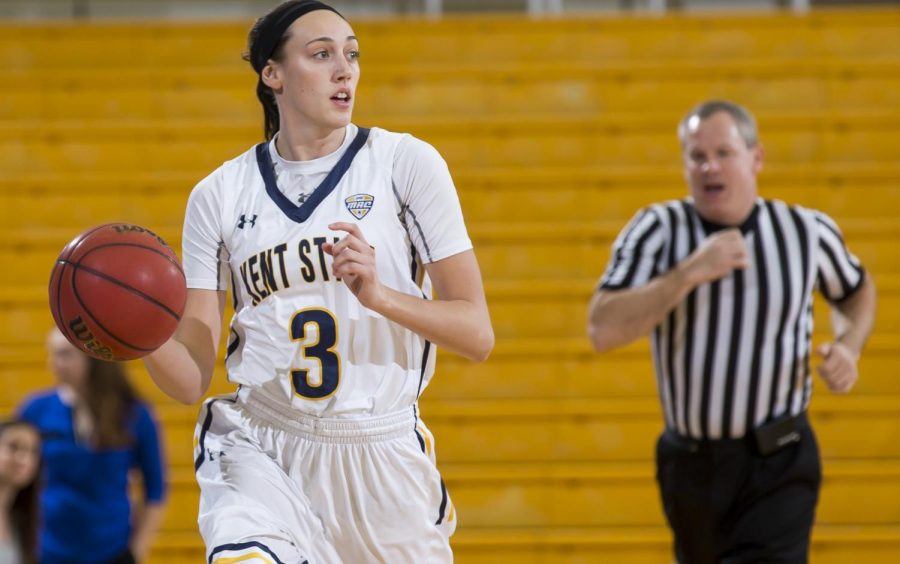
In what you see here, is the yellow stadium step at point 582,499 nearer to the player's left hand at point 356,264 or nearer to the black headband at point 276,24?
the black headband at point 276,24

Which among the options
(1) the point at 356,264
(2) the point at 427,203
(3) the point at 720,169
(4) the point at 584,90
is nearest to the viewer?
(1) the point at 356,264

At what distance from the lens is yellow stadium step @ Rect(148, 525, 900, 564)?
573cm

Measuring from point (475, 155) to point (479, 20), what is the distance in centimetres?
121

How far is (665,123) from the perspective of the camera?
7273 millimetres

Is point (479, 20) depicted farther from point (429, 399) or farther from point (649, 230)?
point (649, 230)

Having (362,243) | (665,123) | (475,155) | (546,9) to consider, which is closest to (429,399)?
(475,155)

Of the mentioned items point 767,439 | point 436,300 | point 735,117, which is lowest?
point 767,439

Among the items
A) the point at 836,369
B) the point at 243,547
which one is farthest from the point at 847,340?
the point at 243,547

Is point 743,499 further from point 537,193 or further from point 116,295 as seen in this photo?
point 537,193

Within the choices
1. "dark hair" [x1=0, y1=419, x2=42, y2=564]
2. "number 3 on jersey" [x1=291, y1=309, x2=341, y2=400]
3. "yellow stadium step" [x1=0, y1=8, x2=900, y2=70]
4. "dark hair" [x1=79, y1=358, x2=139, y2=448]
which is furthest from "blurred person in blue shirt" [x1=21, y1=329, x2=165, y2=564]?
"yellow stadium step" [x1=0, y1=8, x2=900, y2=70]

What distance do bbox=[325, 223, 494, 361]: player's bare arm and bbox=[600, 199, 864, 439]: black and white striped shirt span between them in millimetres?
1262

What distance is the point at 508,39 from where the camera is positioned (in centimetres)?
812

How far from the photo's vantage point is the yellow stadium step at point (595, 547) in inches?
226

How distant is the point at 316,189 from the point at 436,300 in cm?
36
